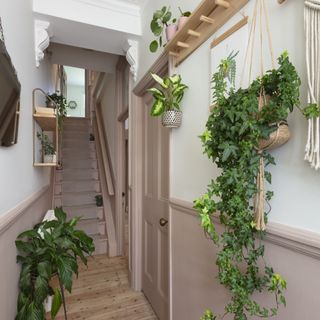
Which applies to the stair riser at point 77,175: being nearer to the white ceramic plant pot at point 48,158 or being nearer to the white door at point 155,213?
the white ceramic plant pot at point 48,158

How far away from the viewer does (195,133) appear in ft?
4.26

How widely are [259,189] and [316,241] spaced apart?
0.21 metres

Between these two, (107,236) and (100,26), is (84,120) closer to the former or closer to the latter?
(107,236)

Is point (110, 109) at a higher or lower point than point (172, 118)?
higher

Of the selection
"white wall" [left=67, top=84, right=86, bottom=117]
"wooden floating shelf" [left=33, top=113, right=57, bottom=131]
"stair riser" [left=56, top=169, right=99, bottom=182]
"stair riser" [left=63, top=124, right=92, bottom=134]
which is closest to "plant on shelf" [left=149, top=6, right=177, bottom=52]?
"wooden floating shelf" [left=33, top=113, right=57, bottom=131]

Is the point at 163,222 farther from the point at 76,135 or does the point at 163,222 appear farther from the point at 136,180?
the point at 76,135

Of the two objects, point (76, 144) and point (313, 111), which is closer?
point (313, 111)

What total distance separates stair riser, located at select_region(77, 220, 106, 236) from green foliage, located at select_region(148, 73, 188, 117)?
2796 millimetres

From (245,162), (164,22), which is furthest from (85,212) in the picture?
(245,162)

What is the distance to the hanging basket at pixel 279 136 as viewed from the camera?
0.72 m

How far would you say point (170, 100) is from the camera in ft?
4.57

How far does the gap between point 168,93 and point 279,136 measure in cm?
82

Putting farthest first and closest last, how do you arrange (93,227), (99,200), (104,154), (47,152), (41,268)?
(104,154)
(99,200)
(93,227)
(47,152)
(41,268)

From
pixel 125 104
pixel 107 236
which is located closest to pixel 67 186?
pixel 107 236
